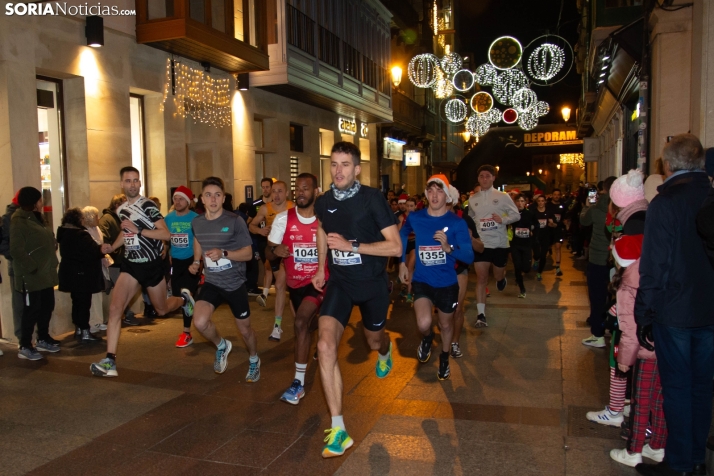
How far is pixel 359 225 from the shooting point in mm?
4941

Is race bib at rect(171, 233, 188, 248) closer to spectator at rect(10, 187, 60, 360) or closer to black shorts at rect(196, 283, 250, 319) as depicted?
spectator at rect(10, 187, 60, 360)

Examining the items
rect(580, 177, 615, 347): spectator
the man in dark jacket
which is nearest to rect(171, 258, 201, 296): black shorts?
rect(580, 177, 615, 347): spectator

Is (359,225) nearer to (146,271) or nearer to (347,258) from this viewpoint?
(347,258)

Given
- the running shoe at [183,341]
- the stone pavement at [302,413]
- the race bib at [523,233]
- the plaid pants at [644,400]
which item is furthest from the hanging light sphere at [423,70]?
the plaid pants at [644,400]

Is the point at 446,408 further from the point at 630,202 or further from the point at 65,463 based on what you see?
the point at 65,463

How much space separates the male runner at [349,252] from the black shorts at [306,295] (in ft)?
2.74

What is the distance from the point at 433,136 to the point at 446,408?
35582mm

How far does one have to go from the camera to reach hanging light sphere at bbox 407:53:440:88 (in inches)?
631

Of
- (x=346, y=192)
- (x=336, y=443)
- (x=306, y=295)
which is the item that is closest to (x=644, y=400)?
(x=336, y=443)

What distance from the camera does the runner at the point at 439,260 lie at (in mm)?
6352

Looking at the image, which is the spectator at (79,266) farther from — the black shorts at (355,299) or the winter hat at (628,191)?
the winter hat at (628,191)

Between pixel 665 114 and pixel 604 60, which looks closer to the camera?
pixel 665 114

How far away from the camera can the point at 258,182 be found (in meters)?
17.7

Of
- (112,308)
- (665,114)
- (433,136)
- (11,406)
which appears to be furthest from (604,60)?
(433,136)
